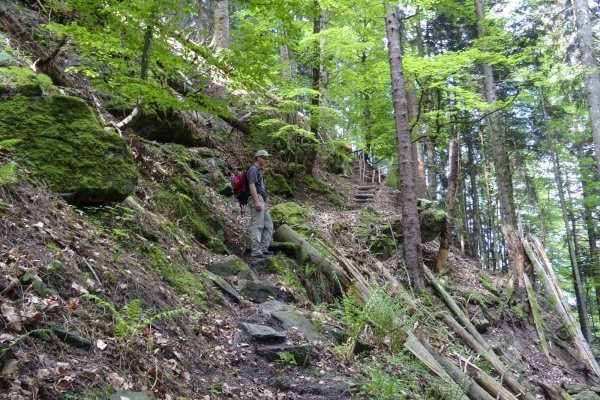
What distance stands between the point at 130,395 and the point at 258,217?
5.20 metres

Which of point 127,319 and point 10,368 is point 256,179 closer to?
point 127,319

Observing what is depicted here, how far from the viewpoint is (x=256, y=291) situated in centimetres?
641

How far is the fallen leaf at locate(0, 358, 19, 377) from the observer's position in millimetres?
2266

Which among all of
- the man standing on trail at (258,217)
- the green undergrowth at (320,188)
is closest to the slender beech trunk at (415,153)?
the green undergrowth at (320,188)

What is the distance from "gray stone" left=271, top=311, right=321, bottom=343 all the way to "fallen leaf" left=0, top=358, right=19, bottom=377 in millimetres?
3371

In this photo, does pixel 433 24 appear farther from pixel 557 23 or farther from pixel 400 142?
pixel 400 142

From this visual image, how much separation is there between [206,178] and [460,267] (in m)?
8.29

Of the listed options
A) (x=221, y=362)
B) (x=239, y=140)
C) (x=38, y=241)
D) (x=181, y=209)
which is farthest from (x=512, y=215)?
(x=38, y=241)

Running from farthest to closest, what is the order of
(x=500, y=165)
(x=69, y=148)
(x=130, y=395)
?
(x=500, y=165)
(x=69, y=148)
(x=130, y=395)

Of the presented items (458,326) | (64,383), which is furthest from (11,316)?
(458,326)

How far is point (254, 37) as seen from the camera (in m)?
6.08

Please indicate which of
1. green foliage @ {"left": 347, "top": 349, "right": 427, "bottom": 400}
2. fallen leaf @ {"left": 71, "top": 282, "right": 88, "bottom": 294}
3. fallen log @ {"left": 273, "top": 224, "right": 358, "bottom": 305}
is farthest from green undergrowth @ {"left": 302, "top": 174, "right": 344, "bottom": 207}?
fallen leaf @ {"left": 71, "top": 282, "right": 88, "bottom": 294}

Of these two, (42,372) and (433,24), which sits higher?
(433,24)

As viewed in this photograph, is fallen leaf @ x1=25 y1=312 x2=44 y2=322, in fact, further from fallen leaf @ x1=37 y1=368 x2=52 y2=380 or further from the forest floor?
fallen leaf @ x1=37 y1=368 x2=52 y2=380
